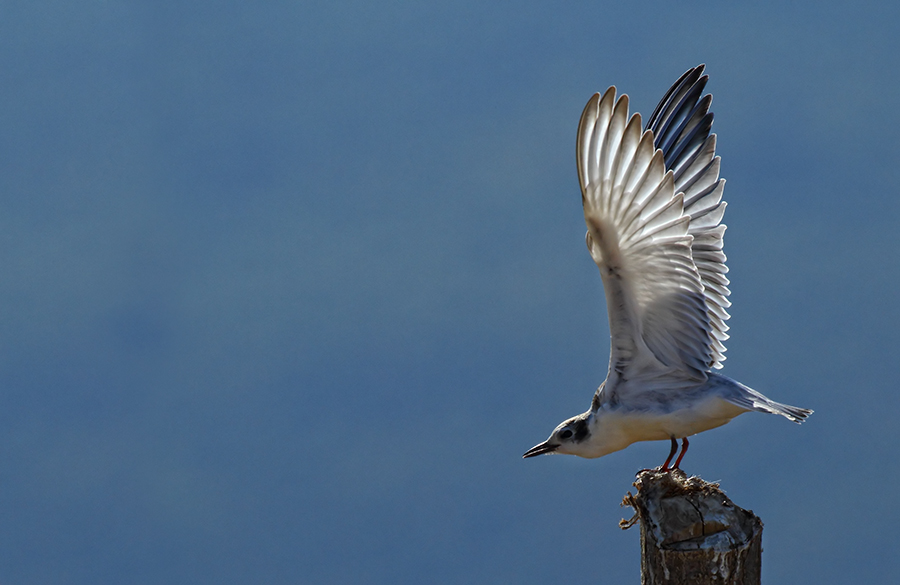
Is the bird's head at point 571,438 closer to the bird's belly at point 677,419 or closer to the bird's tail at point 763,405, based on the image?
the bird's belly at point 677,419

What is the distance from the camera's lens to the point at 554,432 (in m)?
3.05

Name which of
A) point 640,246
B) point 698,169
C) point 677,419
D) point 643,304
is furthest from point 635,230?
point 698,169

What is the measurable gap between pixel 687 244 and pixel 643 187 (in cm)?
22

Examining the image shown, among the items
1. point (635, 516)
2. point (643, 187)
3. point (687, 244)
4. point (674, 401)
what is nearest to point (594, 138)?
point (643, 187)

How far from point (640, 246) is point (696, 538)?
880 millimetres

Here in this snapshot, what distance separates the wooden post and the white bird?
25 cm

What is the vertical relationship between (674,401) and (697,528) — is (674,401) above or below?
above

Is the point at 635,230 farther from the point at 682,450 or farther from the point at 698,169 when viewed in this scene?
the point at 698,169

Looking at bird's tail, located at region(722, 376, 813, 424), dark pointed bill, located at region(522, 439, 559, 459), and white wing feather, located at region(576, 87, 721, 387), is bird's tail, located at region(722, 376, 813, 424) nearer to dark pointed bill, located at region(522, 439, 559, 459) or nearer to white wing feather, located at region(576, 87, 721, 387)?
white wing feather, located at region(576, 87, 721, 387)

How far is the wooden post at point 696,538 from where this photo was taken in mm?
2305

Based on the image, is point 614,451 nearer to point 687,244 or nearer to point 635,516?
point 635,516

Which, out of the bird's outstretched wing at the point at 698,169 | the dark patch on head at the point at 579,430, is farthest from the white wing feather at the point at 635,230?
the bird's outstretched wing at the point at 698,169

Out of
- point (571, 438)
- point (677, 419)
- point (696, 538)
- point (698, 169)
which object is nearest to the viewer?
point (696, 538)

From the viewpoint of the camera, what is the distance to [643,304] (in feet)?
9.32
